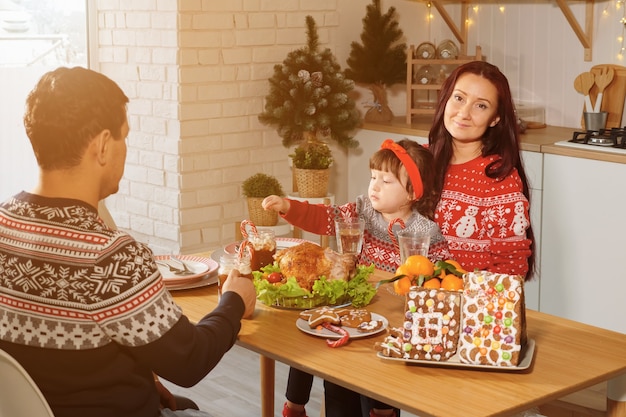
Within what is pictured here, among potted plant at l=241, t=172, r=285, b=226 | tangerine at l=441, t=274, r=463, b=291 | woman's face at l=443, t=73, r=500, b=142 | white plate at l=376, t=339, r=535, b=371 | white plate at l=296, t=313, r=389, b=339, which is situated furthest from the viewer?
potted plant at l=241, t=172, r=285, b=226

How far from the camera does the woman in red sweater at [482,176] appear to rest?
259cm

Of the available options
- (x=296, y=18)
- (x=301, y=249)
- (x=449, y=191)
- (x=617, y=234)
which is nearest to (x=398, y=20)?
(x=296, y=18)

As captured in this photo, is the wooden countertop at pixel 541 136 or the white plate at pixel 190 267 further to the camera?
the wooden countertop at pixel 541 136

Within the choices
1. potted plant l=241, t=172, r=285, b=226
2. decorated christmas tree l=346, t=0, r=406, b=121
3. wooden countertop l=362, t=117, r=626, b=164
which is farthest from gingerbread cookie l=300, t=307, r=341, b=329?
decorated christmas tree l=346, t=0, r=406, b=121

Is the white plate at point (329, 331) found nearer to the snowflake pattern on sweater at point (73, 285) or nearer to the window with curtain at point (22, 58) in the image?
the snowflake pattern on sweater at point (73, 285)

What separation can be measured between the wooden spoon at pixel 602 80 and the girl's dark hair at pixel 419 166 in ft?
4.93

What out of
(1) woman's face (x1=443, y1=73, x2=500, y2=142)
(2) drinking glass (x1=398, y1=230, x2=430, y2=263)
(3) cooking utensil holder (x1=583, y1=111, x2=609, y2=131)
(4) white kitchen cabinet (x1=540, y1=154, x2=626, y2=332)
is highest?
(1) woman's face (x1=443, y1=73, x2=500, y2=142)

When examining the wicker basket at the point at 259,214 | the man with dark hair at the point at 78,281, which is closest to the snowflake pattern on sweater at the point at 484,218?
the man with dark hair at the point at 78,281

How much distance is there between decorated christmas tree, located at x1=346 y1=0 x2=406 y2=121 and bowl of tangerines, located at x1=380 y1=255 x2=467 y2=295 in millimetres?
2281

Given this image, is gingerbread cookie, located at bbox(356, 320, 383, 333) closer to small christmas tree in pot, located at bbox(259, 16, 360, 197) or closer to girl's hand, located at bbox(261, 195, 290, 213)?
girl's hand, located at bbox(261, 195, 290, 213)

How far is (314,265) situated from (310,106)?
1837mm

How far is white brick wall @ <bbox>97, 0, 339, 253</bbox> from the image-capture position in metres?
3.90

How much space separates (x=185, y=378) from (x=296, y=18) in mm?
2709

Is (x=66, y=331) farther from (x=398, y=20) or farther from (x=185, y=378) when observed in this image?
(x=398, y=20)
